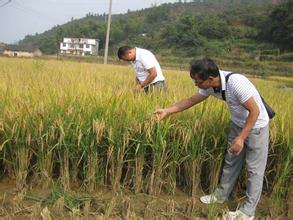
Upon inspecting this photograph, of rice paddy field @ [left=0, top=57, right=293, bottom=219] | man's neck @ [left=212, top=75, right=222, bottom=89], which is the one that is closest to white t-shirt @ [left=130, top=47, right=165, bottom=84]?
rice paddy field @ [left=0, top=57, right=293, bottom=219]

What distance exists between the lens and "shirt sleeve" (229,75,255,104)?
10.1 ft

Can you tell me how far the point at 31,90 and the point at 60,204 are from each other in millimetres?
1436

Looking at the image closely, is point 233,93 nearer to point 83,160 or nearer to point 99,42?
point 83,160

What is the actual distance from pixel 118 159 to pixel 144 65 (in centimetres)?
208

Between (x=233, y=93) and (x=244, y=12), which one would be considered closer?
(x=233, y=93)

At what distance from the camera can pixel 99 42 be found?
6738cm

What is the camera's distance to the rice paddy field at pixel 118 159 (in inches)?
129

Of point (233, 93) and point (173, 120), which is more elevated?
point (233, 93)

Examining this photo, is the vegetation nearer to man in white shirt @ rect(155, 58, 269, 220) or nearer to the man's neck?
man in white shirt @ rect(155, 58, 269, 220)

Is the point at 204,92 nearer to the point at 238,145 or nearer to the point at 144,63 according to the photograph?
the point at 238,145

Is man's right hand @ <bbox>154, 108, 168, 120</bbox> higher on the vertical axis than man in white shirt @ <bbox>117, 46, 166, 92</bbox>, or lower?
lower

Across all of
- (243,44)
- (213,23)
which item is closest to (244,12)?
(213,23)

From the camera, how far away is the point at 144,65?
5.20 meters

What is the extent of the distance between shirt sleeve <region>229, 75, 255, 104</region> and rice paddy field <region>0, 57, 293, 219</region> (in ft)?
1.78
